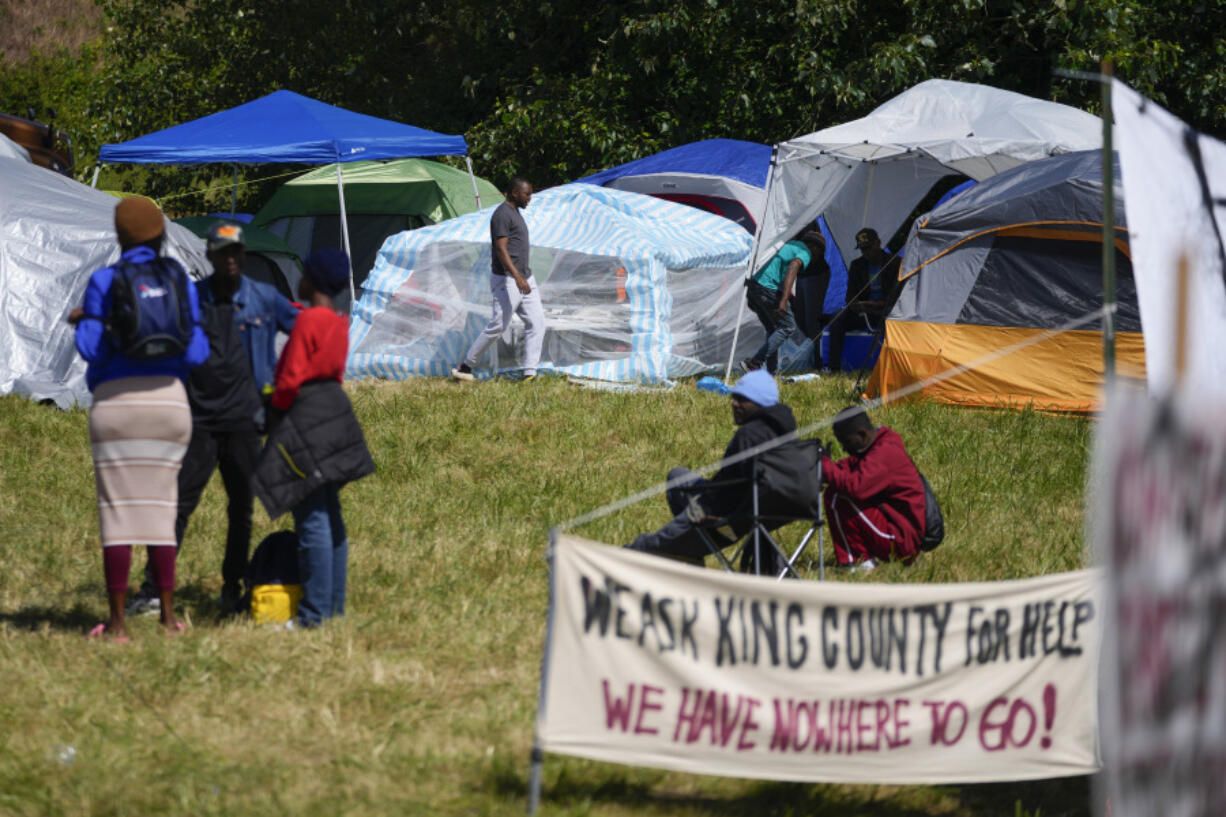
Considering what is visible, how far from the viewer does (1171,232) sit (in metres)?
3.70

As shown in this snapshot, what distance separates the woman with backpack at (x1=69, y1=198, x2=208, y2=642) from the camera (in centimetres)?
505

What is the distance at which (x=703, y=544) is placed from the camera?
20.6 ft

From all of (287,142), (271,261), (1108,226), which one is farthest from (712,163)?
(1108,226)

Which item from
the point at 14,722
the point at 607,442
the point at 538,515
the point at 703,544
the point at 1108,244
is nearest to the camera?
the point at 1108,244

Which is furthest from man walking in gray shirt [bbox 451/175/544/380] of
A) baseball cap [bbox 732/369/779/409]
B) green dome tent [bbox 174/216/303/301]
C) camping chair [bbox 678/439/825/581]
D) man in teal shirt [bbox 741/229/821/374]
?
camping chair [bbox 678/439/825/581]

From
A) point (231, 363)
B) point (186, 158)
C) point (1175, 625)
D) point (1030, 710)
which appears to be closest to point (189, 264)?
point (186, 158)

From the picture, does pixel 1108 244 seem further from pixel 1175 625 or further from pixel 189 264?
pixel 189 264

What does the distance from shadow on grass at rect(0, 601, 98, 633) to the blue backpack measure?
130 cm

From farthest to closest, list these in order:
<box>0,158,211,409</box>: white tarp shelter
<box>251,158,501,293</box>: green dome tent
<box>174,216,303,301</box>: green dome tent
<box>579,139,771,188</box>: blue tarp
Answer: <box>251,158,501,293</box>: green dome tent, <box>579,139,771,188</box>: blue tarp, <box>174,216,303,301</box>: green dome tent, <box>0,158,211,409</box>: white tarp shelter

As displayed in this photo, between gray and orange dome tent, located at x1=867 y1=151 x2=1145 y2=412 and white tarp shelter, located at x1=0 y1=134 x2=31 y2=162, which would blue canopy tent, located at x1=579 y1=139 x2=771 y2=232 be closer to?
gray and orange dome tent, located at x1=867 y1=151 x2=1145 y2=412

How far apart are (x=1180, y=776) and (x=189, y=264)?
10074mm

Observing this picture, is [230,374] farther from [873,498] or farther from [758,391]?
[873,498]

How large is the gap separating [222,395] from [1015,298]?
286 inches

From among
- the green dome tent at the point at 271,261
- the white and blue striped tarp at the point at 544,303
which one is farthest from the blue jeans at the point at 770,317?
the green dome tent at the point at 271,261
